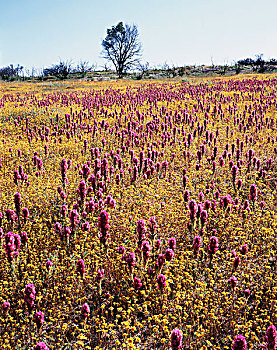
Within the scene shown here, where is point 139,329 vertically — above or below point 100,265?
below

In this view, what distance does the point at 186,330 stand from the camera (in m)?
4.38

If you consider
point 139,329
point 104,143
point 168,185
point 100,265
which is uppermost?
point 104,143

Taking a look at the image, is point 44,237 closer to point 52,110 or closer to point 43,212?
point 43,212

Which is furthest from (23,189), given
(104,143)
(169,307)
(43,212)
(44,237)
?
(169,307)

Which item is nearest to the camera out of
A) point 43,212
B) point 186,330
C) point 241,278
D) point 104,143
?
point 186,330

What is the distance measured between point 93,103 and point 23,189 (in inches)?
643

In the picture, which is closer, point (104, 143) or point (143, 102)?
point (104, 143)

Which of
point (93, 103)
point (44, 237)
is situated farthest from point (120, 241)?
point (93, 103)

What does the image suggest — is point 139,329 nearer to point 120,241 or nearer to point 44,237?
point 120,241

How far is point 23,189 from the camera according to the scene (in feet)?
30.8

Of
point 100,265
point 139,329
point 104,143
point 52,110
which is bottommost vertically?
point 139,329

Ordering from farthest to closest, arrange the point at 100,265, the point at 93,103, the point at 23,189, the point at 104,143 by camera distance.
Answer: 1. the point at 93,103
2. the point at 104,143
3. the point at 23,189
4. the point at 100,265

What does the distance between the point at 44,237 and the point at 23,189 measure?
118 inches

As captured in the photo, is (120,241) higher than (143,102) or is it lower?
lower
